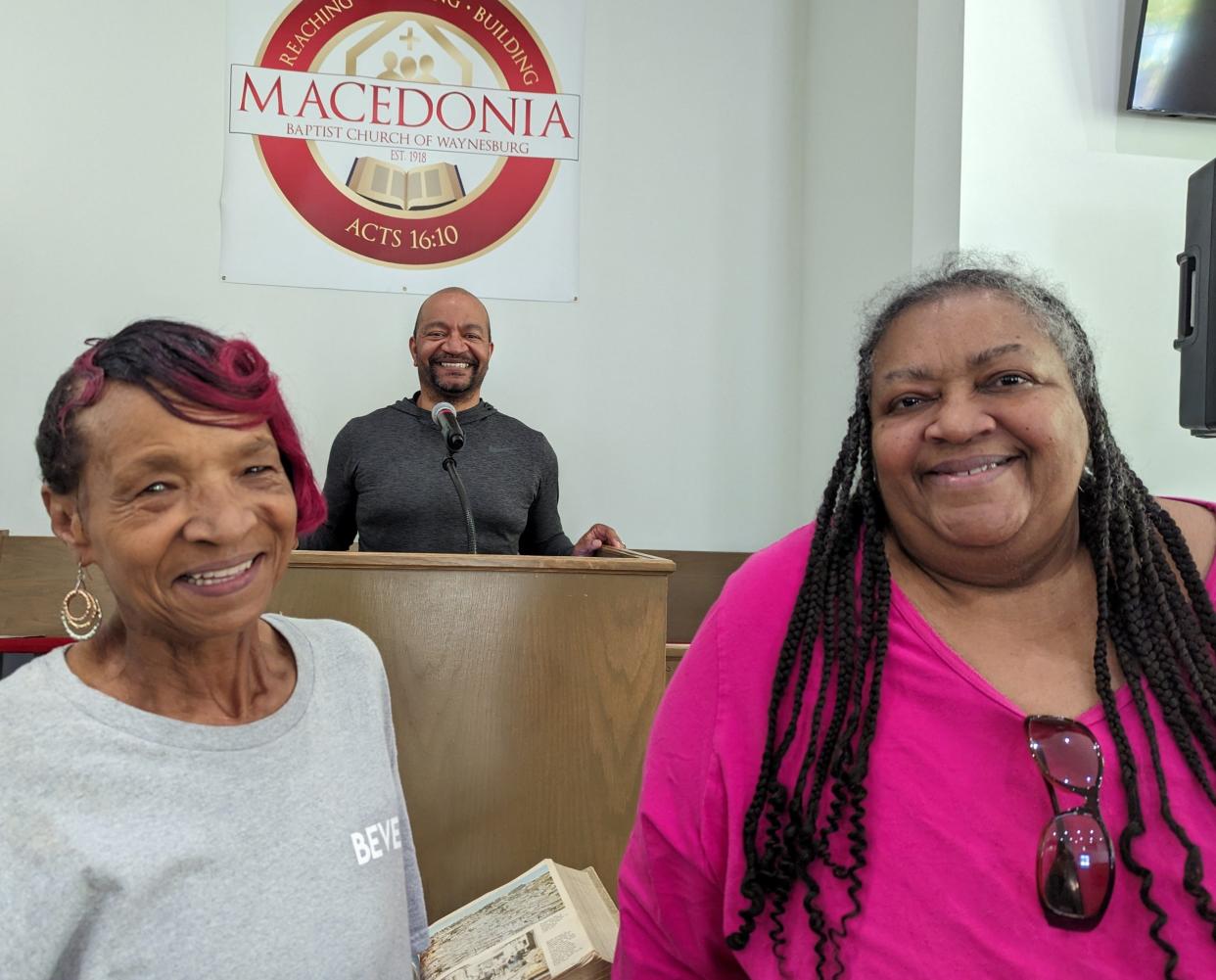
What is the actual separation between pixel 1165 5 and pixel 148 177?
10.4 ft

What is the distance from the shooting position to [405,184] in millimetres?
3936

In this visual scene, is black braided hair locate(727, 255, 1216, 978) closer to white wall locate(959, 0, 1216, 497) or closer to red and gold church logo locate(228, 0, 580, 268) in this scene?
white wall locate(959, 0, 1216, 497)

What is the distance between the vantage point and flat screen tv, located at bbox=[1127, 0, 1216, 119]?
2.70 metres

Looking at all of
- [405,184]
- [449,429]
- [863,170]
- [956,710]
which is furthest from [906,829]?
[405,184]

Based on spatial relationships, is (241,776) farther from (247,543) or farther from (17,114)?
(17,114)

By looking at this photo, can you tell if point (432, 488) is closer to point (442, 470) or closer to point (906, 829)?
point (442, 470)

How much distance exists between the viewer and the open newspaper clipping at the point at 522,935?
66.0 inches

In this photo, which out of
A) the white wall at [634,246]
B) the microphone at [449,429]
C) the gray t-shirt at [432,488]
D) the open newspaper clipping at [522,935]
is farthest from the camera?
the white wall at [634,246]

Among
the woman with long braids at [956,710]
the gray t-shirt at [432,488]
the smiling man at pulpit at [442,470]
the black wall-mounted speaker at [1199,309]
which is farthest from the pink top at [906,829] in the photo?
the gray t-shirt at [432,488]

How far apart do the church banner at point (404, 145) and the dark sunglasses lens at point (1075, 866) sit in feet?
10.4

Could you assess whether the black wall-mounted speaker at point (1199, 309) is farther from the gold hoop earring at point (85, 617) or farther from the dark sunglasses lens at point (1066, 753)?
the gold hoop earring at point (85, 617)

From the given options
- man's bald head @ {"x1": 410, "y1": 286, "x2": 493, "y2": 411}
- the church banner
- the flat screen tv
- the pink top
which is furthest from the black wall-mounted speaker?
the church banner

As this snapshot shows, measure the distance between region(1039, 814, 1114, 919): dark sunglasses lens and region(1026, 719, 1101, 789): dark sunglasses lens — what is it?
4 cm

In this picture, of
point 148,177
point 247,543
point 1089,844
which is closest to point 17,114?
point 148,177
